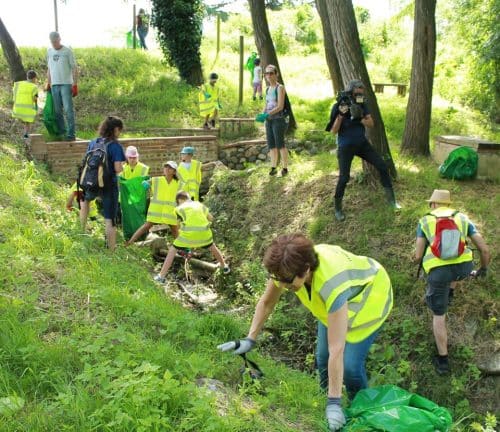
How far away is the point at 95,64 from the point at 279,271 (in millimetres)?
15140

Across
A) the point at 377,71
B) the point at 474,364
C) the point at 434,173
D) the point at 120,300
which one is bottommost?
the point at 474,364

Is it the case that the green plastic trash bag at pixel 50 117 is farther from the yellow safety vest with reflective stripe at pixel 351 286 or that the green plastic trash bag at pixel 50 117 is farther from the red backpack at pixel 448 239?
the yellow safety vest with reflective stripe at pixel 351 286

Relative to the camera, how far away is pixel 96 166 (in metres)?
6.39

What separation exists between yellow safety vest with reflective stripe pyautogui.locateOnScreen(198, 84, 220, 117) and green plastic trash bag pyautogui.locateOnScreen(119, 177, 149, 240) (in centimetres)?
574

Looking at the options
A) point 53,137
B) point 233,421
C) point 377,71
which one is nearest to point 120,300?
point 233,421

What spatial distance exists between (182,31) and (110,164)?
11.1 metres

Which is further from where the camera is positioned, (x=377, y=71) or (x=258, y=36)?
(x=377, y=71)

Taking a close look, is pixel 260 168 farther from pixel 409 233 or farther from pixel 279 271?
pixel 279 271

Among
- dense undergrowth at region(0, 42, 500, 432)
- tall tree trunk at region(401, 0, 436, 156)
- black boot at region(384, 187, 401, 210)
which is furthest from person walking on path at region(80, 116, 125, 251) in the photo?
tall tree trunk at region(401, 0, 436, 156)

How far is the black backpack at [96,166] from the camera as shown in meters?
6.39

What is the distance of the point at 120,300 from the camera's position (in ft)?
16.0

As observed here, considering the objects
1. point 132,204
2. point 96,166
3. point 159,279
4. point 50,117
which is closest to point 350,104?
point 96,166

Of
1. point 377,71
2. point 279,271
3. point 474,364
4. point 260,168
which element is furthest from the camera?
point 377,71

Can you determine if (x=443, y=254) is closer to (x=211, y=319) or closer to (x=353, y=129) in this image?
(x=211, y=319)
